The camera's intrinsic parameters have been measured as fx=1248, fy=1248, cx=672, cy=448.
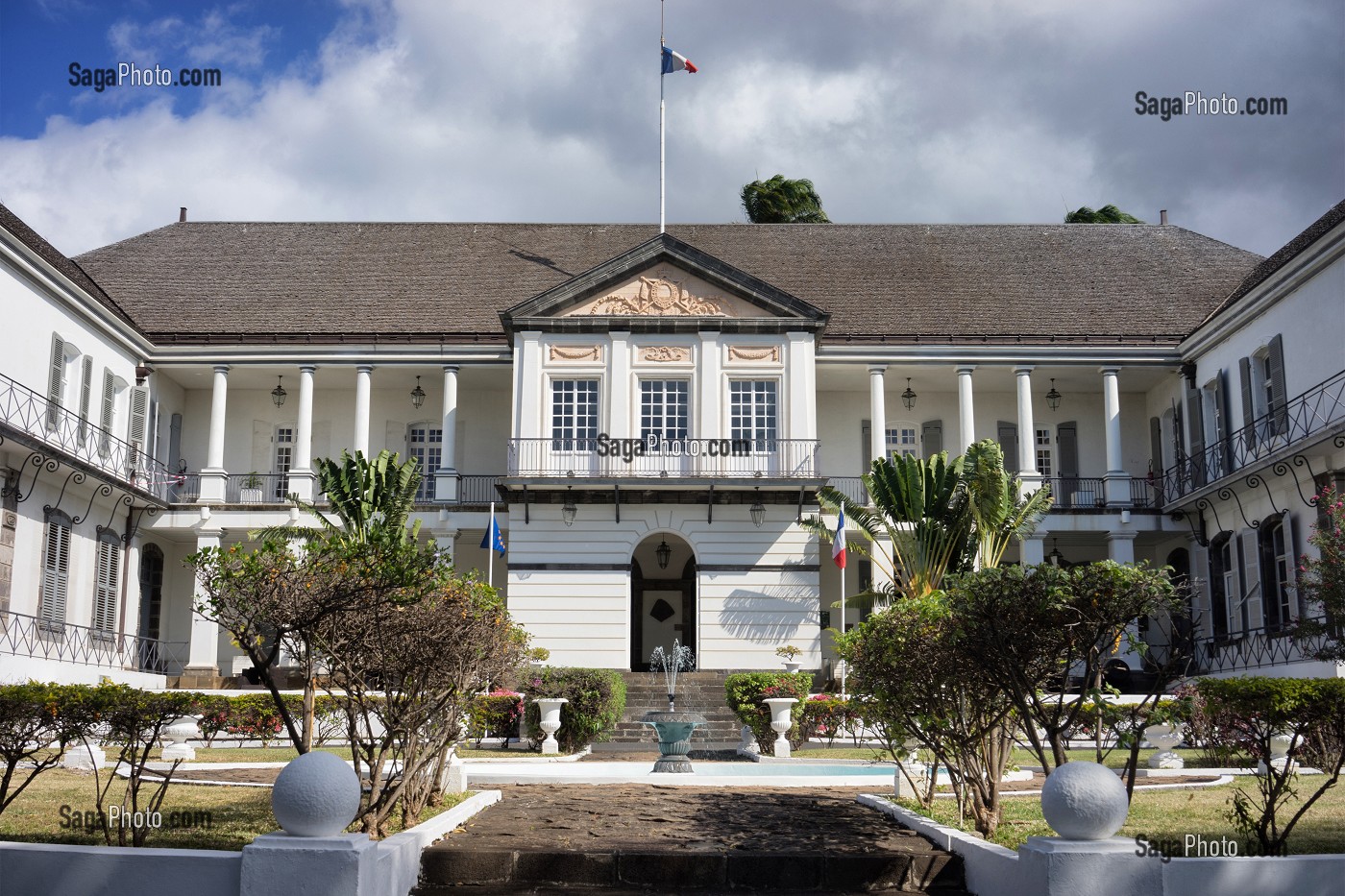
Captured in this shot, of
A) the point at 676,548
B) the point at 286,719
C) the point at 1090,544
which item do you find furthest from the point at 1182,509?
the point at 286,719

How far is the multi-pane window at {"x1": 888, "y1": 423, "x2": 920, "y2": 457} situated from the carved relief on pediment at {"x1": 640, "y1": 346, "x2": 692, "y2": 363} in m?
6.10

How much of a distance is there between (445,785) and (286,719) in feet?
14.2

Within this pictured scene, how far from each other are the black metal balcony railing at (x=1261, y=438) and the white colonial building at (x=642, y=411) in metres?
0.10

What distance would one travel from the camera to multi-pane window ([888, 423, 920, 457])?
30234 millimetres

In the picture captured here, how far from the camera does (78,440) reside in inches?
976

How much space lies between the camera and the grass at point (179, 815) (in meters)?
8.41

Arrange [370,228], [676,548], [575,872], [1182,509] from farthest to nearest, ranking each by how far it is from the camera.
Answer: [370,228] < [676,548] < [1182,509] < [575,872]

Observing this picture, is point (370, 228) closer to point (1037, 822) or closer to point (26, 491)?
point (26, 491)

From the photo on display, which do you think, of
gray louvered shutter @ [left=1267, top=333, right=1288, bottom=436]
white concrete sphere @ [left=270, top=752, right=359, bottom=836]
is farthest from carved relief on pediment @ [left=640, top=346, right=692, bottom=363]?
white concrete sphere @ [left=270, top=752, right=359, bottom=836]

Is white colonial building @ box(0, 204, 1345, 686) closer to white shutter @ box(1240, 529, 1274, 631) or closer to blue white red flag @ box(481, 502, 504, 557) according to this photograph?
white shutter @ box(1240, 529, 1274, 631)

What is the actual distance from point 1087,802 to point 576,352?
2176 cm

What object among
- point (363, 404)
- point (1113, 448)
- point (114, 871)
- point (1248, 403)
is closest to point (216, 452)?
point (363, 404)

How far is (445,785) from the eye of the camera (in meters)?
11.1

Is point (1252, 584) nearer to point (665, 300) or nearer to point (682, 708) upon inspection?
point (682, 708)
